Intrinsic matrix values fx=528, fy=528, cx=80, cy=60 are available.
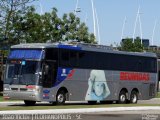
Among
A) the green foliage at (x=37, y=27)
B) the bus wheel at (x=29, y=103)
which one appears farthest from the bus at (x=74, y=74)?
the green foliage at (x=37, y=27)

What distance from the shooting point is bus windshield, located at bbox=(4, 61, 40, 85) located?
28.8 m

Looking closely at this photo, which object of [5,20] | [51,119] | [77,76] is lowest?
[51,119]

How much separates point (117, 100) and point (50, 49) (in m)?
7.75

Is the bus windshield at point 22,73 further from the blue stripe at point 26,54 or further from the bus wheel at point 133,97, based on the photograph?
the bus wheel at point 133,97

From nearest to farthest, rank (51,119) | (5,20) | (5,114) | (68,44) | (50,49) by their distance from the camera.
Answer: (51,119) → (5,114) → (50,49) → (68,44) → (5,20)

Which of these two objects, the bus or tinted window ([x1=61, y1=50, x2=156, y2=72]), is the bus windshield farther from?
tinted window ([x1=61, y1=50, x2=156, y2=72])

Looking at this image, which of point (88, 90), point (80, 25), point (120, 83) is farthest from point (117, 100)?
point (80, 25)

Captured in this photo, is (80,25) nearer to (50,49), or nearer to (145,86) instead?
(145,86)

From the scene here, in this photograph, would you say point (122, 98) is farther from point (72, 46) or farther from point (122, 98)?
point (72, 46)

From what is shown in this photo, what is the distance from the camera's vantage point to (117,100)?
115 feet

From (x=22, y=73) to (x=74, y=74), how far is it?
133 inches

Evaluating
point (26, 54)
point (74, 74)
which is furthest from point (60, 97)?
point (26, 54)

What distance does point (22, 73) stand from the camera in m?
29.2

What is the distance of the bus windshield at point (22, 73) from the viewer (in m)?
28.8
